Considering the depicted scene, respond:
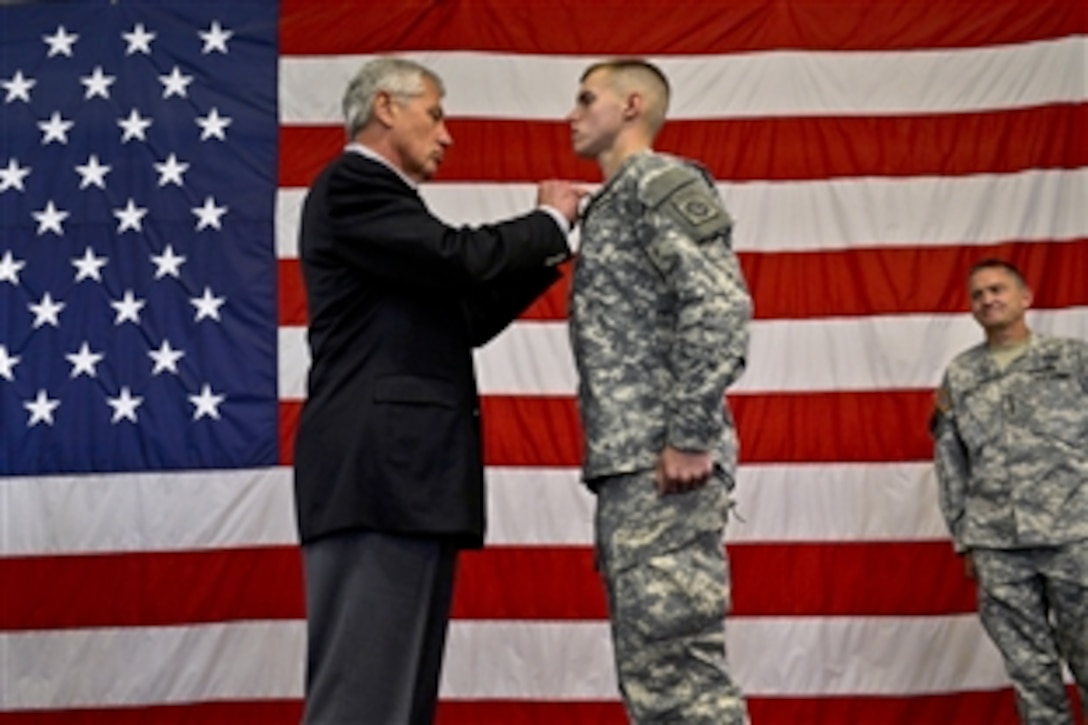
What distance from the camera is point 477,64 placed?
16.9 ft

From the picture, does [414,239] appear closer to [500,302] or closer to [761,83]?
[500,302]

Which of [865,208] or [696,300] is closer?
[696,300]

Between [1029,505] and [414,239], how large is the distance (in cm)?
235

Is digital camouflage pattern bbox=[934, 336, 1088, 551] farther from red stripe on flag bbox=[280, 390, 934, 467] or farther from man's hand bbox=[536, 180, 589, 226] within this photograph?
man's hand bbox=[536, 180, 589, 226]

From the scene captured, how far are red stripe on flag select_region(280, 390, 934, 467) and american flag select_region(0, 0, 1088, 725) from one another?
0.03ft

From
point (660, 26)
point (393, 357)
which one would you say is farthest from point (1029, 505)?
point (393, 357)

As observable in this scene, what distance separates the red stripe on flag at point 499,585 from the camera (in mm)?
4910

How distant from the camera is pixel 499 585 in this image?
16.2ft

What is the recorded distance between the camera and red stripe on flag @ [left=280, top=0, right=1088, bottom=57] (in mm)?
5156

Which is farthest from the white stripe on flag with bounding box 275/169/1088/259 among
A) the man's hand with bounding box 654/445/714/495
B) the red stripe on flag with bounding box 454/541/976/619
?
the man's hand with bounding box 654/445/714/495

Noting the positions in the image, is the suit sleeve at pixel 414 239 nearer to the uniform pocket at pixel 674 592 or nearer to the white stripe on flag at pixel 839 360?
the uniform pocket at pixel 674 592

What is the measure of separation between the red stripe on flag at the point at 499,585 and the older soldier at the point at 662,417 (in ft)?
7.13

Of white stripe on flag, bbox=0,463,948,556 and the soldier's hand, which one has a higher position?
white stripe on flag, bbox=0,463,948,556

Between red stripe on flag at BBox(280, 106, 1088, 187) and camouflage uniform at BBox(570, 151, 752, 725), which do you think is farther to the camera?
red stripe on flag at BBox(280, 106, 1088, 187)
